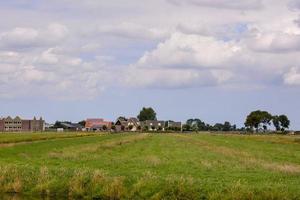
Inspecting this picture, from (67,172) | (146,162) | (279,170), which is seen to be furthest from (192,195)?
(146,162)

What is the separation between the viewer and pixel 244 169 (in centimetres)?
3916

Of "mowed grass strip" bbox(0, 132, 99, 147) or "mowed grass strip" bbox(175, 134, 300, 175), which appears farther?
"mowed grass strip" bbox(0, 132, 99, 147)

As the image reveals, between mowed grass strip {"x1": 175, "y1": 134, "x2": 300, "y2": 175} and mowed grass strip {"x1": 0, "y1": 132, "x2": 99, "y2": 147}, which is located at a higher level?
mowed grass strip {"x1": 0, "y1": 132, "x2": 99, "y2": 147}

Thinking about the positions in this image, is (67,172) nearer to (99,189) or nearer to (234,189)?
(99,189)

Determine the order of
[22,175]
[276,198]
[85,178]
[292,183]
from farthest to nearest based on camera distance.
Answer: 1. [22,175]
2. [85,178]
3. [292,183]
4. [276,198]

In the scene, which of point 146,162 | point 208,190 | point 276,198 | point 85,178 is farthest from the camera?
point 146,162

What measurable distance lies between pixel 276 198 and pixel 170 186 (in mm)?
5624

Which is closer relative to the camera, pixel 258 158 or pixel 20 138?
pixel 258 158

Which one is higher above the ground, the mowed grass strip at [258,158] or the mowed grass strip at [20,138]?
the mowed grass strip at [20,138]

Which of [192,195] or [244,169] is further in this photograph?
[244,169]

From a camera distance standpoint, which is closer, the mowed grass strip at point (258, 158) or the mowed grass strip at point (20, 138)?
the mowed grass strip at point (258, 158)

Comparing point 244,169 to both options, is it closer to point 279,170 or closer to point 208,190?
point 279,170

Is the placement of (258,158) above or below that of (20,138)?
below

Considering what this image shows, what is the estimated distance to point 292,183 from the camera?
30484mm
